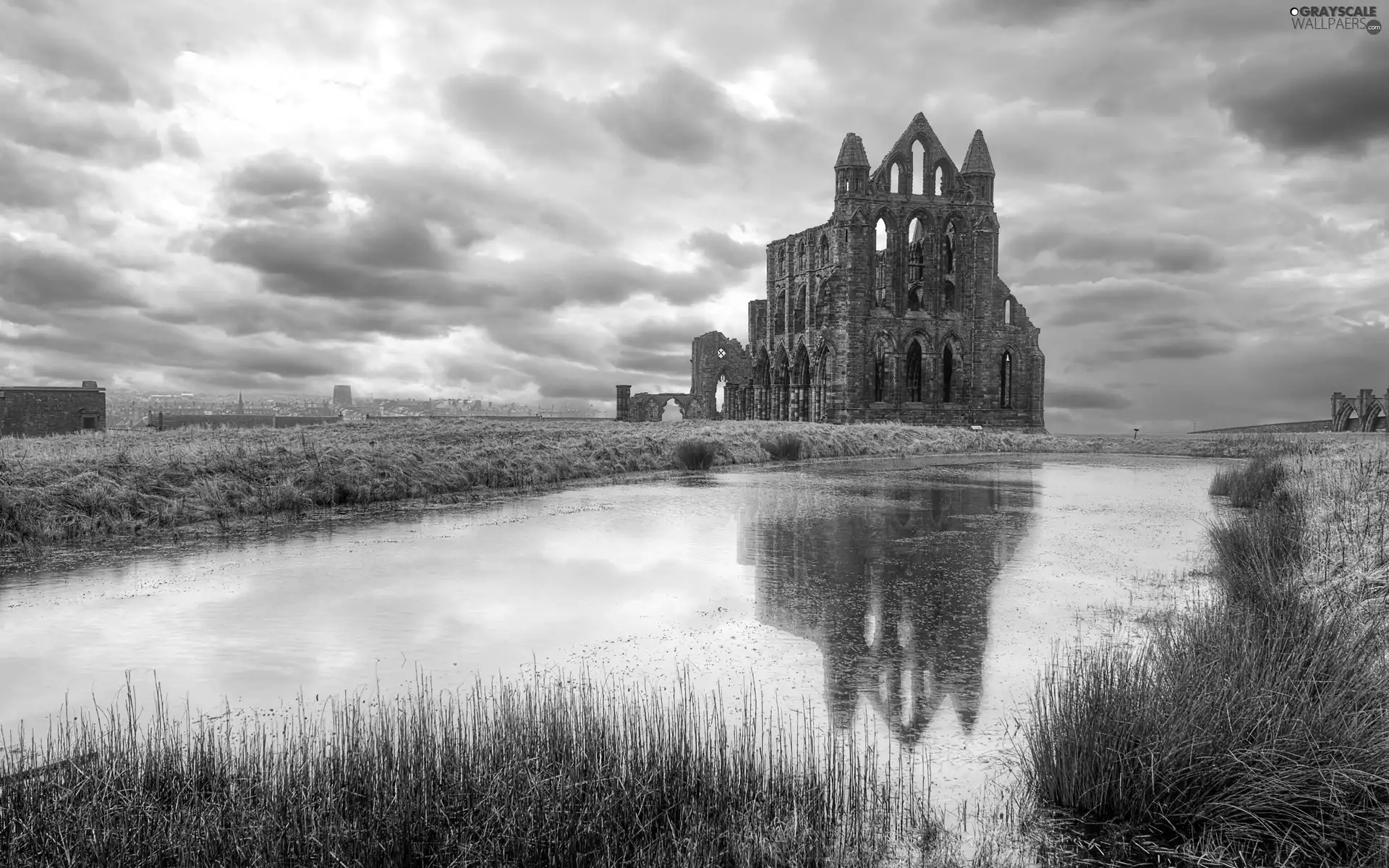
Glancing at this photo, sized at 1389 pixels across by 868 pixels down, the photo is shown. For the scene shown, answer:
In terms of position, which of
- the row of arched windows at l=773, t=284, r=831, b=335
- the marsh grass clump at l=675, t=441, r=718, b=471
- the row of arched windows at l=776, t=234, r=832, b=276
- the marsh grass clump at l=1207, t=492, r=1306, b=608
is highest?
the row of arched windows at l=776, t=234, r=832, b=276

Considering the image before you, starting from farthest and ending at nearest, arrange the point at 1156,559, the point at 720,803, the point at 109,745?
the point at 1156,559 < the point at 109,745 < the point at 720,803

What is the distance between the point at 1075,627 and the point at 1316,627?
8.04 ft

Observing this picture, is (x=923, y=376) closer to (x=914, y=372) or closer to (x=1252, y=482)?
(x=914, y=372)

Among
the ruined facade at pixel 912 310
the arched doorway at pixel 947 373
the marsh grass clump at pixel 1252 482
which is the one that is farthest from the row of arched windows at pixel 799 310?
the marsh grass clump at pixel 1252 482

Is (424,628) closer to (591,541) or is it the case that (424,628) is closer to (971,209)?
(591,541)

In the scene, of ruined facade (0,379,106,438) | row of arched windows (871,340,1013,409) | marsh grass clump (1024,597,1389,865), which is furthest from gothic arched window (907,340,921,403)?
marsh grass clump (1024,597,1389,865)

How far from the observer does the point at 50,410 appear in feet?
143

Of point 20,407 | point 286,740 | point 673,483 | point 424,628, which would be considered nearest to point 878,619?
point 424,628

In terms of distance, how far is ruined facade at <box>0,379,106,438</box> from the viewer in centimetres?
4222

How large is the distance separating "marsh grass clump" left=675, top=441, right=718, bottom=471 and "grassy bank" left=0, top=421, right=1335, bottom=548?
0.04 meters

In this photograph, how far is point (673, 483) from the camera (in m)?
21.2

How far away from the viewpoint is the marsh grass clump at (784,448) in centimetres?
3136

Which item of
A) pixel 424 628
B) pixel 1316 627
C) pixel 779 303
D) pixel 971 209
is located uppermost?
pixel 971 209

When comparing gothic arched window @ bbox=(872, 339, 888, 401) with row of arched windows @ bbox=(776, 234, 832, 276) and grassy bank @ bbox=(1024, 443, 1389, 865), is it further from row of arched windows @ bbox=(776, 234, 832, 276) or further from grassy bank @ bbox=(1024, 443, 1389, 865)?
grassy bank @ bbox=(1024, 443, 1389, 865)
